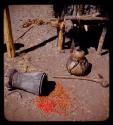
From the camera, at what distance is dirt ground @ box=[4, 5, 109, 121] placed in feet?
23.1

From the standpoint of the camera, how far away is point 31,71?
319 inches

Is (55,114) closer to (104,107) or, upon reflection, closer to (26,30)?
(104,107)

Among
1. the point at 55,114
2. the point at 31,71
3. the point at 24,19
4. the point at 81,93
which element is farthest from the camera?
the point at 24,19

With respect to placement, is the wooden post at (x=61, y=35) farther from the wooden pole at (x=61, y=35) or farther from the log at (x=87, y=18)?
the log at (x=87, y=18)

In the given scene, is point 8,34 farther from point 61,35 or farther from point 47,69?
point 61,35

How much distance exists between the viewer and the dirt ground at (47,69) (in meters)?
7.04

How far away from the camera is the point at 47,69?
820 cm

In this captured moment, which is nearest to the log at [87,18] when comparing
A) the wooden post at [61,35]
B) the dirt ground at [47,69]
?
the wooden post at [61,35]

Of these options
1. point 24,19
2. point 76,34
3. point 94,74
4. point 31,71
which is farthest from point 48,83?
point 24,19

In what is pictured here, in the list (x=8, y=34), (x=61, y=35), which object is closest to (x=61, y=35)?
(x=61, y=35)

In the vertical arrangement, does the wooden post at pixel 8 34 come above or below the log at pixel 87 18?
below

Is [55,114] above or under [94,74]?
under

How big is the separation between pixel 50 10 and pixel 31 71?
367 centimetres

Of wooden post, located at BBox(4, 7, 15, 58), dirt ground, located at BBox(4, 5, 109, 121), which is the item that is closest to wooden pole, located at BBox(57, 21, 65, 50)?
dirt ground, located at BBox(4, 5, 109, 121)
